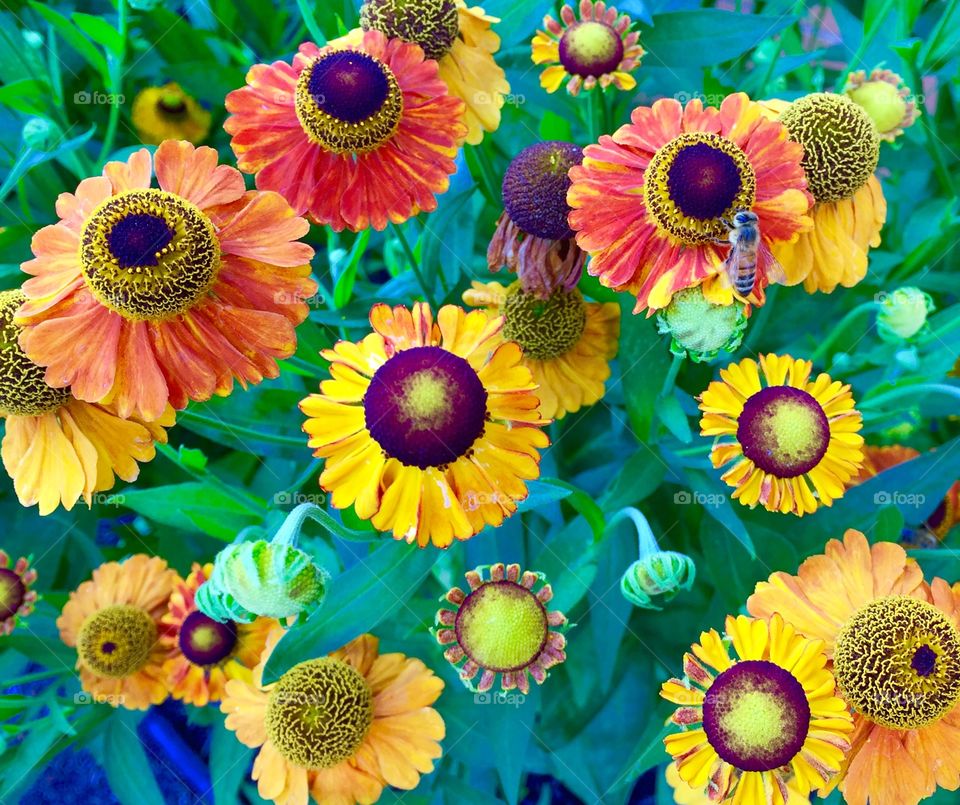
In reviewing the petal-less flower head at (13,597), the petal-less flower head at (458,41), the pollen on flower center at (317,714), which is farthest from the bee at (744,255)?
the petal-less flower head at (13,597)

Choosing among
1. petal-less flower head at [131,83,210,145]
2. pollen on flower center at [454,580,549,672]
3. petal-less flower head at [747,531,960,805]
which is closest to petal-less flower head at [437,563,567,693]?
pollen on flower center at [454,580,549,672]

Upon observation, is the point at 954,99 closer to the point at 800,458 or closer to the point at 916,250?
the point at 916,250

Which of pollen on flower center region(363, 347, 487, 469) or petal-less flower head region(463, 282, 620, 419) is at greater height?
pollen on flower center region(363, 347, 487, 469)

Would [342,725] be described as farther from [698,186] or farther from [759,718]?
[698,186]

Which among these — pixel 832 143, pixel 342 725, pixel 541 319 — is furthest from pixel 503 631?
pixel 832 143

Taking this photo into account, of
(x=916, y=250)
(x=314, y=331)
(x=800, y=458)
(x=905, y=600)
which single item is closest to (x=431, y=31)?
(x=314, y=331)

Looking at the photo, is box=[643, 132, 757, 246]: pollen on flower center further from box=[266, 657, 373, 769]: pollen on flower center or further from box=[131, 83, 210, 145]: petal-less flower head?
box=[131, 83, 210, 145]: petal-less flower head

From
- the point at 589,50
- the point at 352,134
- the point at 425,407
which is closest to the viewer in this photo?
the point at 425,407
